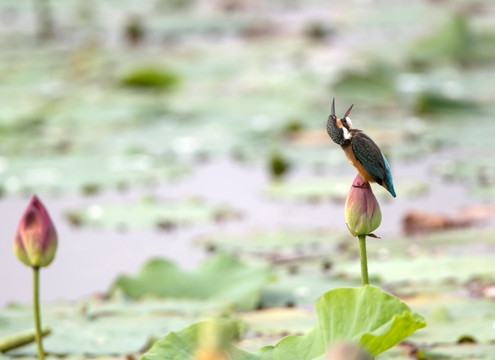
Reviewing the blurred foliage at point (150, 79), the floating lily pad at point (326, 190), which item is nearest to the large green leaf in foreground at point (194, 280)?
the floating lily pad at point (326, 190)

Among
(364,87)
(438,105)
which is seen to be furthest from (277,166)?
(364,87)

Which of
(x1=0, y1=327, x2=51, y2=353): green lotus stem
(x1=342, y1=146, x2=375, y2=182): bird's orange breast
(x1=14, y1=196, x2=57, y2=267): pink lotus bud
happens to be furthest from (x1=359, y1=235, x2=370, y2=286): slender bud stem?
(x1=0, y1=327, x2=51, y2=353): green lotus stem

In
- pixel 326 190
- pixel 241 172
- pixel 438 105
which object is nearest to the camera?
pixel 326 190

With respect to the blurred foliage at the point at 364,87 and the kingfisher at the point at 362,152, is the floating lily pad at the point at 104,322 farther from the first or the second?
the blurred foliage at the point at 364,87

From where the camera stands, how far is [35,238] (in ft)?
4.38

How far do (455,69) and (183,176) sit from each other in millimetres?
1955

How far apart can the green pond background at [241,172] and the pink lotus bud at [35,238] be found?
0.44m

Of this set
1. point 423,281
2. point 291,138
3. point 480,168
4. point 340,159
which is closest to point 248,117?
point 291,138

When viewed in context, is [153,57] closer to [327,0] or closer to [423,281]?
[327,0]

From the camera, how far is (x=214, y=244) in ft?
8.63

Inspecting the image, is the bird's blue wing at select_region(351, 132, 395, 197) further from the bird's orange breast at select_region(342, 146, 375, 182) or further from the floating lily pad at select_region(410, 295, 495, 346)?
the floating lily pad at select_region(410, 295, 495, 346)

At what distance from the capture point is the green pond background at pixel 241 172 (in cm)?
208

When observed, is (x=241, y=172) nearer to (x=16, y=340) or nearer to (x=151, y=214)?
(x=151, y=214)

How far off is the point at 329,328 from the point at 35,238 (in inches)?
16.7
